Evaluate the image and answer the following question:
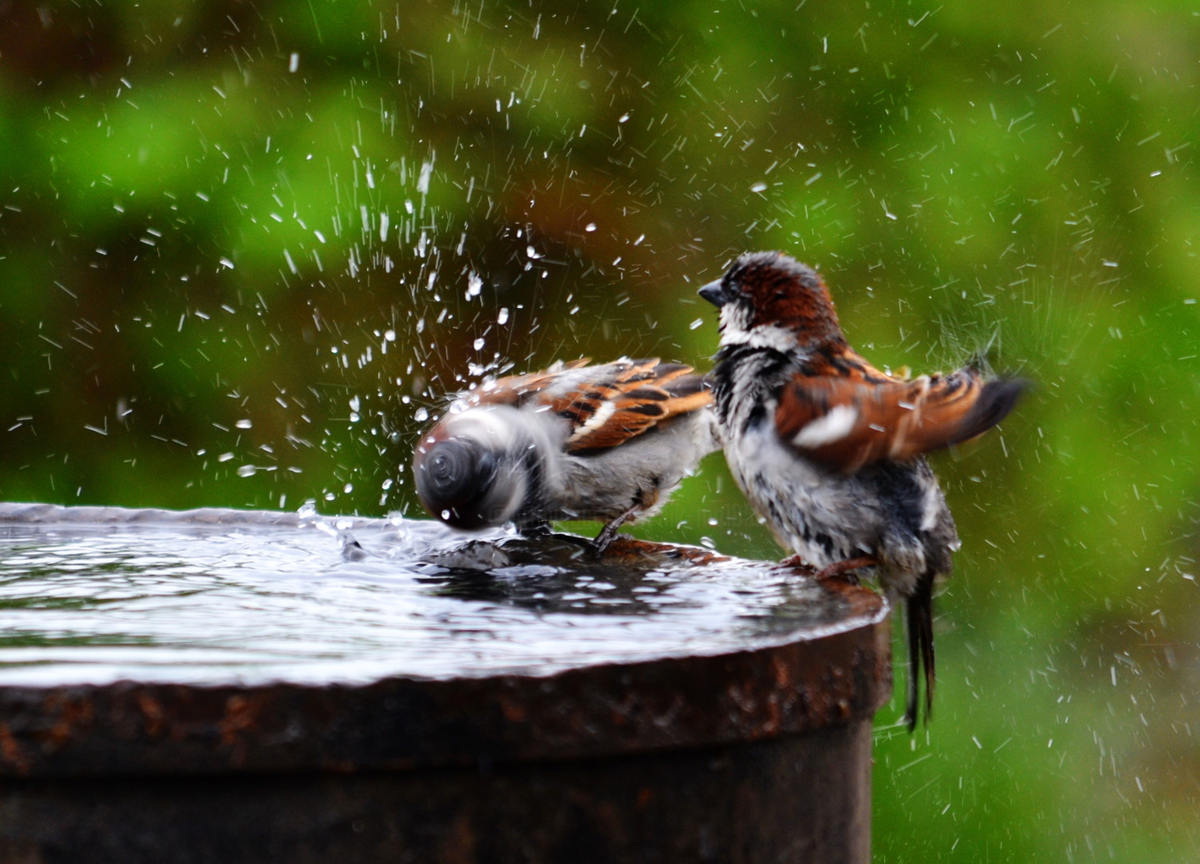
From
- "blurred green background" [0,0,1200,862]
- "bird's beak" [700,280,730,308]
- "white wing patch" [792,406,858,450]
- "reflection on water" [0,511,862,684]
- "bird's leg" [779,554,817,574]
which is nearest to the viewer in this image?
"reflection on water" [0,511,862,684]

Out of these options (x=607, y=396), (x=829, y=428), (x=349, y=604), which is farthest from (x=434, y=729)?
(x=607, y=396)

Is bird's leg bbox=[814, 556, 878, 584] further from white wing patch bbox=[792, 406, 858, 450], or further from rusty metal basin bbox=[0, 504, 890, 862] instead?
rusty metal basin bbox=[0, 504, 890, 862]

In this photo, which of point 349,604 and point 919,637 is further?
point 919,637

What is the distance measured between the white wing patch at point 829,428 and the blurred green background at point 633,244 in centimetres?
158

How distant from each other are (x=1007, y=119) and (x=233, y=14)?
2703mm

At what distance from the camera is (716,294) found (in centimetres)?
316

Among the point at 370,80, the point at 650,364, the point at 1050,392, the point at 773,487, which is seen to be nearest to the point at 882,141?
the point at 1050,392

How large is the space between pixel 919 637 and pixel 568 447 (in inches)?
40.1

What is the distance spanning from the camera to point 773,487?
2838mm

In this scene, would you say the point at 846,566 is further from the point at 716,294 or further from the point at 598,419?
the point at 598,419

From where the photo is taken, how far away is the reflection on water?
1480 mm

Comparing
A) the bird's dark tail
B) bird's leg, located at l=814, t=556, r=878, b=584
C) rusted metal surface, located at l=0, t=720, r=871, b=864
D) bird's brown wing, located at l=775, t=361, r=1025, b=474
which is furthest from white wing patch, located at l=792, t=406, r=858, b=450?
rusted metal surface, located at l=0, t=720, r=871, b=864

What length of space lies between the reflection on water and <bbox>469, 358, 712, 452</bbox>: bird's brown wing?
44 centimetres

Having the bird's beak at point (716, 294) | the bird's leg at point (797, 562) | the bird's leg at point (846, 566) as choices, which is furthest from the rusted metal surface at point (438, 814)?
the bird's beak at point (716, 294)
